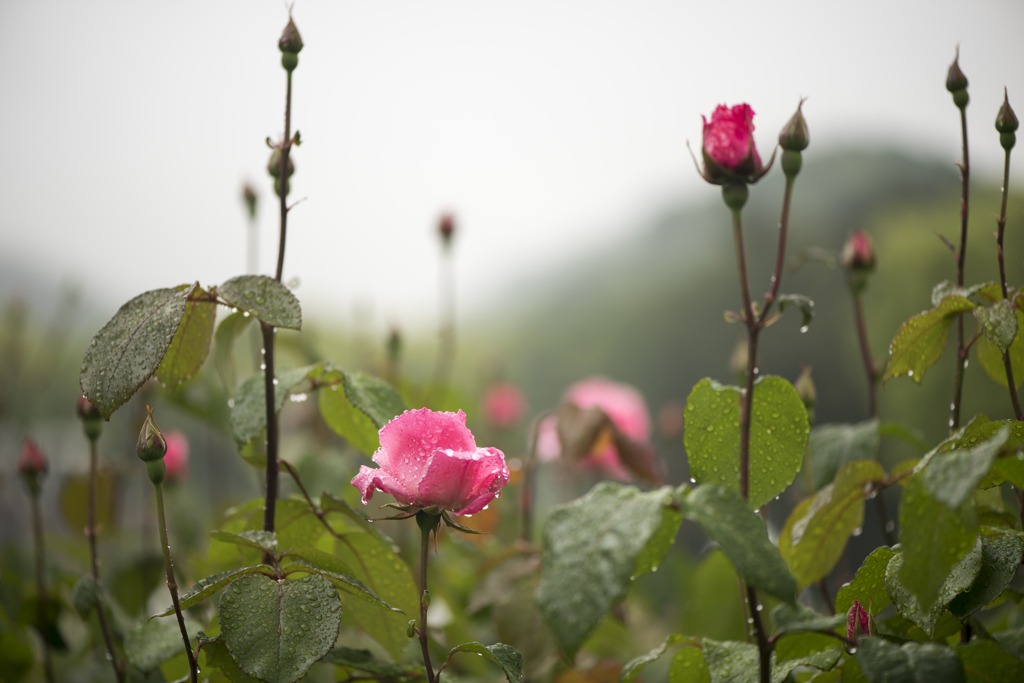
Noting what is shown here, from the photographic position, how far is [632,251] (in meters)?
1.81

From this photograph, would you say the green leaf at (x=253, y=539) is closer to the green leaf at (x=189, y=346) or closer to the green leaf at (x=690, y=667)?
the green leaf at (x=189, y=346)

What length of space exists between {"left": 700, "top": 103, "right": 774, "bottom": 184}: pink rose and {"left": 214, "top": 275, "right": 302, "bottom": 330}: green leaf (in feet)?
0.84

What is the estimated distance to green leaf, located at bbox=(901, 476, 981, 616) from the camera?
0.30 meters

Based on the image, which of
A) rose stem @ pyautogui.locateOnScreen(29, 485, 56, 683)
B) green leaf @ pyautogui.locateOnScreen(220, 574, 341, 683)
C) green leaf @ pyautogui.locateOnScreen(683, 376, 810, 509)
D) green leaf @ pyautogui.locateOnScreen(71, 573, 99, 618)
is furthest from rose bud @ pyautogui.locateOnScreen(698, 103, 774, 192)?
rose stem @ pyautogui.locateOnScreen(29, 485, 56, 683)

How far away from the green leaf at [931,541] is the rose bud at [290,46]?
1.42 feet

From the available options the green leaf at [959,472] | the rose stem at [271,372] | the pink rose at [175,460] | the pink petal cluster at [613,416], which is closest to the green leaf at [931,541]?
the green leaf at [959,472]

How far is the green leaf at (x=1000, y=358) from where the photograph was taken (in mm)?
444

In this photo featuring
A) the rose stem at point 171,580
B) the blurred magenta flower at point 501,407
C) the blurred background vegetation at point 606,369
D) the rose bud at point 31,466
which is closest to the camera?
the rose stem at point 171,580

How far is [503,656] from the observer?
1.28 feet

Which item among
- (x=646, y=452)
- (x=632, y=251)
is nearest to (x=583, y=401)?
(x=646, y=452)

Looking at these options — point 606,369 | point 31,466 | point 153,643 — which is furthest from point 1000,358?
point 606,369

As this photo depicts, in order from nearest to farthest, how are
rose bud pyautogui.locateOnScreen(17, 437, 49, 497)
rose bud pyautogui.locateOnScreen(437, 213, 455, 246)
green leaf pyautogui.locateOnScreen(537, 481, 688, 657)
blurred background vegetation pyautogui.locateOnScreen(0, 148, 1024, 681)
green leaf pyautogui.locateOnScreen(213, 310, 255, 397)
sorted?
green leaf pyautogui.locateOnScreen(537, 481, 688, 657), green leaf pyautogui.locateOnScreen(213, 310, 255, 397), rose bud pyautogui.locateOnScreen(17, 437, 49, 497), blurred background vegetation pyautogui.locateOnScreen(0, 148, 1024, 681), rose bud pyautogui.locateOnScreen(437, 213, 455, 246)

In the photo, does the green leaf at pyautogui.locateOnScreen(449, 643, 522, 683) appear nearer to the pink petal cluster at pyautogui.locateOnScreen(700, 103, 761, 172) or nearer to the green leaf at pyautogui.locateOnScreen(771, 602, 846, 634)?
the green leaf at pyautogui.locateOnScreen(771, 602, 846, 634)

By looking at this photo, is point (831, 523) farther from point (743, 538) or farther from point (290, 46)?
point (290, 46)
